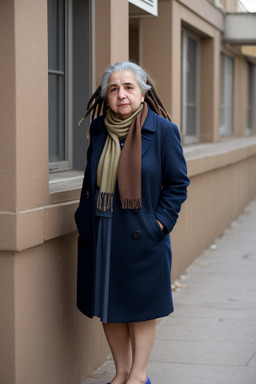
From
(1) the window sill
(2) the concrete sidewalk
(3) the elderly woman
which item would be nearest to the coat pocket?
(3) the elderly woman

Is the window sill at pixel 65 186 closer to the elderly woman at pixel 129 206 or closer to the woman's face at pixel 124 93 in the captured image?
the elderly woman at pixel 129 206

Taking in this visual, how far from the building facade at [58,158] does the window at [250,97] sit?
22.0ft

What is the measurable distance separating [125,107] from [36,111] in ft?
1.60

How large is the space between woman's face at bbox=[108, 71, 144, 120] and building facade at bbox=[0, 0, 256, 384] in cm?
40

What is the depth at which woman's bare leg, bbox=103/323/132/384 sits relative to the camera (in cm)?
448

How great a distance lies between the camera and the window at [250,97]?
1712 centimetres

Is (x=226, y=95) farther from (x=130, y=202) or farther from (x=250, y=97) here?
(x=130, y=202)

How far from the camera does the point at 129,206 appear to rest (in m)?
4.12

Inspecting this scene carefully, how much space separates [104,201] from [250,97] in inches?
545

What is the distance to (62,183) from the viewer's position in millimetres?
5164

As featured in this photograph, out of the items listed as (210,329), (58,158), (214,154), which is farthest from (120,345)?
(214,154)

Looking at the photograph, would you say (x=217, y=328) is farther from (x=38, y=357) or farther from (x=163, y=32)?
(x=163, y=32)

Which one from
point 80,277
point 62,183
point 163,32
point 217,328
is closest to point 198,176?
point 163,32

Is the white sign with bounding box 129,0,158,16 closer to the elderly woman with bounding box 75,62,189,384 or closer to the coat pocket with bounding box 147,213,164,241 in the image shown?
the elderly woman with bounding box 75,62,189,384
